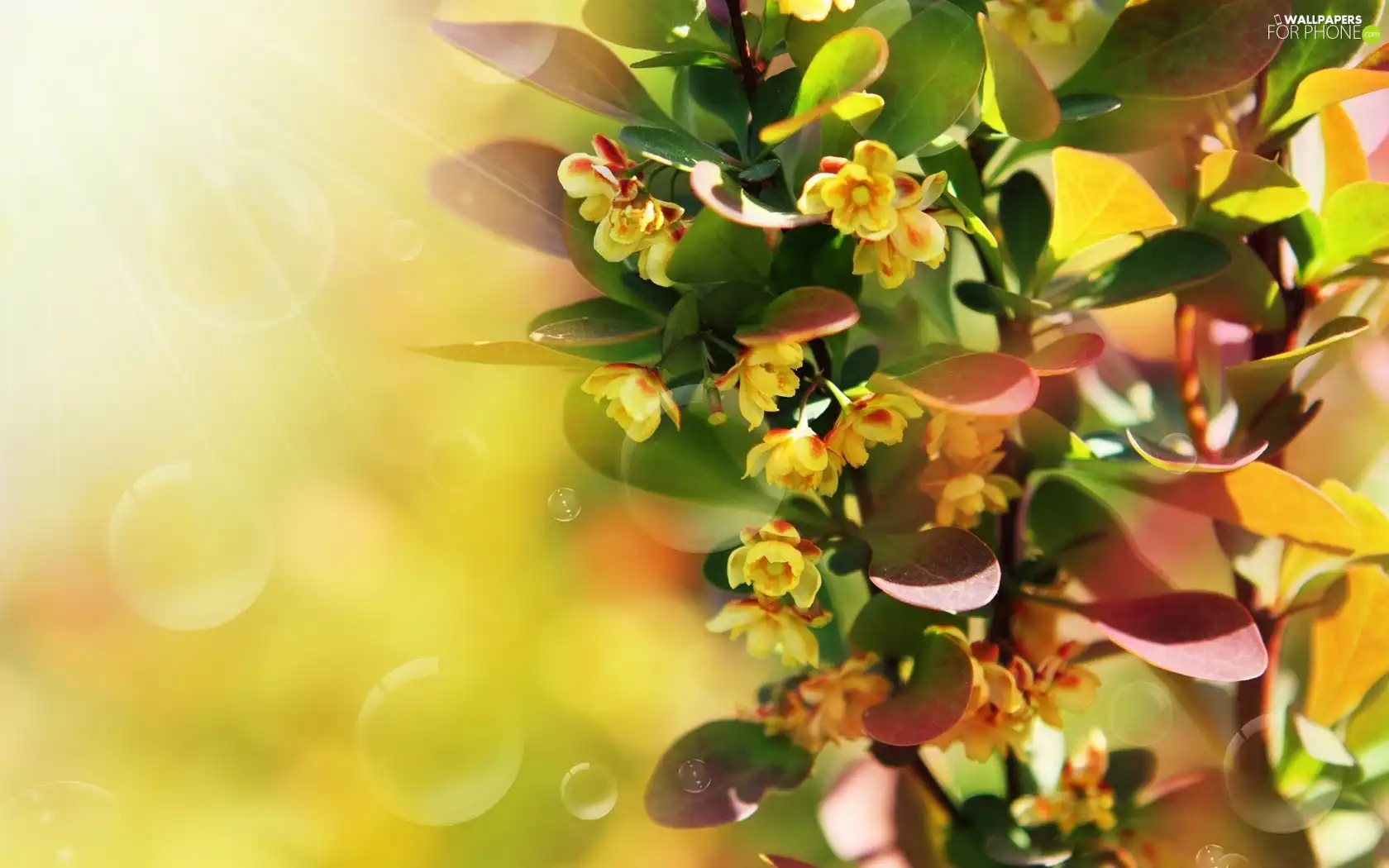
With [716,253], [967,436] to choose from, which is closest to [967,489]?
[967,436]

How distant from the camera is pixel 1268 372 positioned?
392 millimetres

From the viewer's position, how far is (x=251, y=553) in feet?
3.10

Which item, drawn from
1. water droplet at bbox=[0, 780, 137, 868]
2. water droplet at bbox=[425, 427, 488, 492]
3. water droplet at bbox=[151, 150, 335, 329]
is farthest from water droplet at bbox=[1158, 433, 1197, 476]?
water droplet at bbox=[0, 780, 137, 868]

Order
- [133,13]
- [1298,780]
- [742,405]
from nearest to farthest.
A: [742,405] < [1298,780] < [133,13]

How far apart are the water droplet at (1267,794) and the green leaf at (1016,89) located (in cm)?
28

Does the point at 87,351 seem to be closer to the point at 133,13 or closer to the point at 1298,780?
the point at 133,13

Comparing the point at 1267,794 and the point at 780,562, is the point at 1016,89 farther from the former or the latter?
the point at 1267,794

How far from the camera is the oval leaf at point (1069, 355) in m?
0.32

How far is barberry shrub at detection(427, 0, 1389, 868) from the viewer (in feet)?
1.09

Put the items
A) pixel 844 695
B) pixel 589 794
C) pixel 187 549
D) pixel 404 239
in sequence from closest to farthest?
pixel 844 695, pixel 589 794, pixel 404 239, pixel 187 549

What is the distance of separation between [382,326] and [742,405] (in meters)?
0.75

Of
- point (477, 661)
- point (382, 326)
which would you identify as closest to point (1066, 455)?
point (477, 661)

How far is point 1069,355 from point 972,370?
35 millimetres

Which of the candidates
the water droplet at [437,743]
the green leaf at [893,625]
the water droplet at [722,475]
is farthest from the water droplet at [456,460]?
the green leaf at [893,625]
